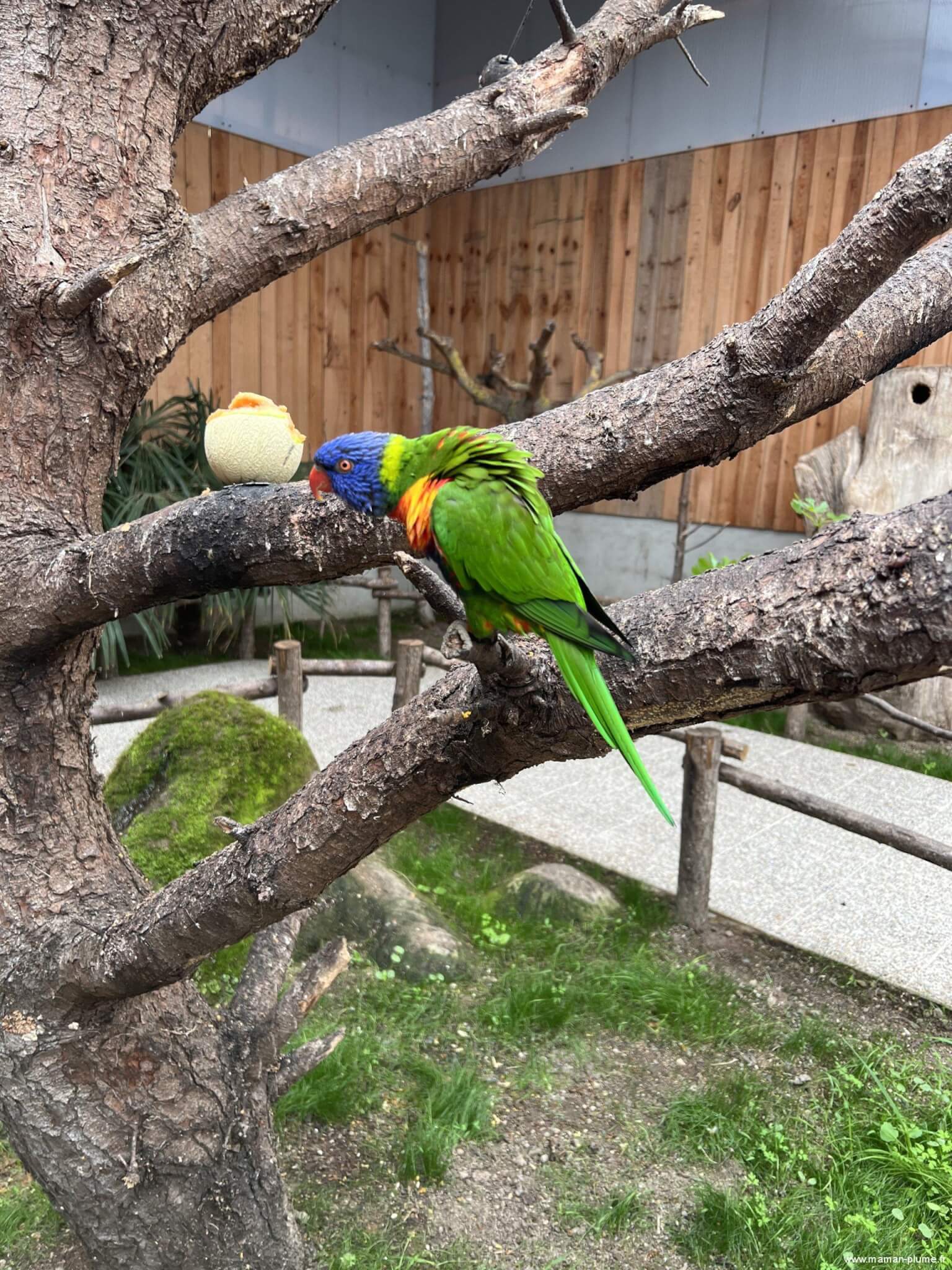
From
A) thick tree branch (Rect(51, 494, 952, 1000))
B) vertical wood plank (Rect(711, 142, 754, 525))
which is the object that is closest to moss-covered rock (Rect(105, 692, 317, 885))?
thick tree branch (Rect(51, 494, 952, 1000))

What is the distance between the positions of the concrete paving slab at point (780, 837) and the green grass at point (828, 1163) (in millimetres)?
547

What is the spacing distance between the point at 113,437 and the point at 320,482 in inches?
19.1

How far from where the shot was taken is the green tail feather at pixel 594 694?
81 cm

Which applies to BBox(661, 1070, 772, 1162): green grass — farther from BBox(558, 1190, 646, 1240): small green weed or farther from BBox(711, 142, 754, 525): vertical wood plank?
BBox(711, 142, 754, 525): vertical wood plank

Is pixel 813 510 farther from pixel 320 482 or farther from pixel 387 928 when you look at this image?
pixel 320 482

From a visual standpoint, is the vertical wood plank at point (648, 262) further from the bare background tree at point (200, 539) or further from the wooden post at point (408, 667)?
the bare background tree at point (200, 539)

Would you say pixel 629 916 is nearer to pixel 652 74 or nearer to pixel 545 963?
pixel 545 963

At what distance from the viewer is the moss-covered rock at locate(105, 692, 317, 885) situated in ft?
8.09

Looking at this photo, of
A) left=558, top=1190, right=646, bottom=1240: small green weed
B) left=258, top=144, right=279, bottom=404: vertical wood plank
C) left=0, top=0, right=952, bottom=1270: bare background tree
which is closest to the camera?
left=0, top=0, right=952, bottom=1270: bare background tree

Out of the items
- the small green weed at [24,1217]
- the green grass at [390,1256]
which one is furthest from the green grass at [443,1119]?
the small green weed at [24,1217]

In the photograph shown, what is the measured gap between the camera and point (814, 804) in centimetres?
275

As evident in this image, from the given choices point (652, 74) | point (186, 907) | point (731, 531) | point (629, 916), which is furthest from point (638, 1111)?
point (652, 74)

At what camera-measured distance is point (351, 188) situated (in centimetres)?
136

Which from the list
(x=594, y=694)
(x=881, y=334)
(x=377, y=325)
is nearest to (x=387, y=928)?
(x=594, y=694)
